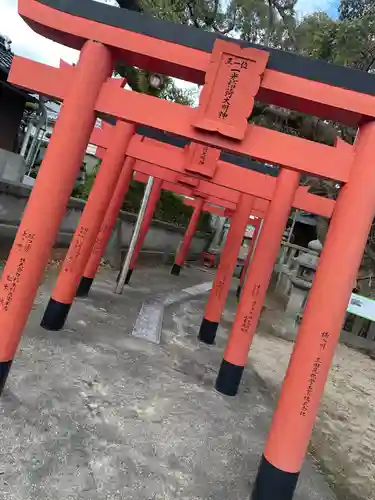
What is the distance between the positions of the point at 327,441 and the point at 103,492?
3249mm

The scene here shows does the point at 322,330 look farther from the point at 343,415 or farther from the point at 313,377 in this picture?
the point at 343,415

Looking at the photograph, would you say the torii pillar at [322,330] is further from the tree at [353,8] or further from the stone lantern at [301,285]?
the tree at [353,8]

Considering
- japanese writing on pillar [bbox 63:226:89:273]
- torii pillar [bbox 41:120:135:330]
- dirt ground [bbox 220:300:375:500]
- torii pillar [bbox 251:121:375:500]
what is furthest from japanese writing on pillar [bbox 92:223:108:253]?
torii pillar [bbox 251:121:375:500]

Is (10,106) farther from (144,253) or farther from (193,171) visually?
(193,171)

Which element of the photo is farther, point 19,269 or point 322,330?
point 19,269

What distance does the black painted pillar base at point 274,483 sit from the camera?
2.95m

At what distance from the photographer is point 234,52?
294 cm

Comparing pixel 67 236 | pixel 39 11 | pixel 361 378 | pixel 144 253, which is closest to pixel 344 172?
pixel 39 11

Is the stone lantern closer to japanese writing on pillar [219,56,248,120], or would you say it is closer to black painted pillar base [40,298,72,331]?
black painted pillar base [40,298,72,331]

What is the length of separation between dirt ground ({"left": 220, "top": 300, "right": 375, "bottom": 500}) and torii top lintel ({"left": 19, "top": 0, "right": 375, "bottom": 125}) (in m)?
3.44

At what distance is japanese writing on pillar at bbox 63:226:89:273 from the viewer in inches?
229

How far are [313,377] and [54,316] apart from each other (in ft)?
12.4

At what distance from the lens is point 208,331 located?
7387 millimetres

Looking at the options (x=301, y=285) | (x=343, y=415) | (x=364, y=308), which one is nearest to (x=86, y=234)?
(x=343, y=415)
